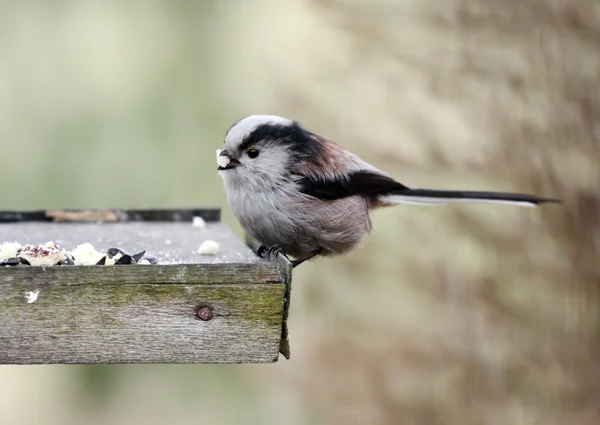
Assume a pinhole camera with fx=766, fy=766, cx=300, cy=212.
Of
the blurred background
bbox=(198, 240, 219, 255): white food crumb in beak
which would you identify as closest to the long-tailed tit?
bbox=(198, 240, 219, 255): white food crumb in beak

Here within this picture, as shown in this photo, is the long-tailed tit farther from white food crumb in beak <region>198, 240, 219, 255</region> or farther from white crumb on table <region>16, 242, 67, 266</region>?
white crumb on table <region>16, 242, 67, 266</region>

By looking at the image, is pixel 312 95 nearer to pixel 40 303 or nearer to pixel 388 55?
pixel 388 55

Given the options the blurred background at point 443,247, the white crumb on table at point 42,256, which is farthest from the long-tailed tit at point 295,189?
the white crumb on table at point 42,256

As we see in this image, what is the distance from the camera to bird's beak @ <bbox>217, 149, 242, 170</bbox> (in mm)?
3396

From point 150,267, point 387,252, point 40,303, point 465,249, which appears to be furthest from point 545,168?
point 40,303

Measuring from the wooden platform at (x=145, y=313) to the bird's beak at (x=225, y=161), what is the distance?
1087 millimetres

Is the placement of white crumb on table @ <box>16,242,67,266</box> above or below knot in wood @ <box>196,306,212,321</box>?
above

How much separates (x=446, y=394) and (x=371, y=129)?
5.41 ft

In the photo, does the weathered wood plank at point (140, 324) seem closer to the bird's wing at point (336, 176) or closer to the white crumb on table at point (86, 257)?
the white crumb on table at point (86, 257)

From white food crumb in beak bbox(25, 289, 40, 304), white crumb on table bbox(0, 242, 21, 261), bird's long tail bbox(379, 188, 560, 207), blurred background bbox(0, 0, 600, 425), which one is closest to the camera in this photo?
white food crumb in beak bbox(25, 289, 40, 304)

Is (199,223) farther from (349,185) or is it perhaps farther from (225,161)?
(349,185)

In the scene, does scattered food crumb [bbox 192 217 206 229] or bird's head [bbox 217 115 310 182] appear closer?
bird's head [bbox 217 115 310 182]

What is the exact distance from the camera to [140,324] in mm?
2203

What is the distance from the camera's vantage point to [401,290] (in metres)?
4.66
